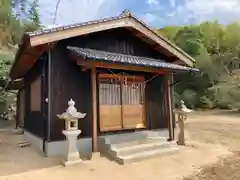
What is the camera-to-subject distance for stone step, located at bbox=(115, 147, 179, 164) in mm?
5912

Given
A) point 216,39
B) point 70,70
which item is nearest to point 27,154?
point 70,70

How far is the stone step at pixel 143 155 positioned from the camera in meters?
5.91

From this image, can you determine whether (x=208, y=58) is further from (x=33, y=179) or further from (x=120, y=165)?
(x=33, y=179)

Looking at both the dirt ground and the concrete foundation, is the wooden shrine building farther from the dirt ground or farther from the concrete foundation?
the dirt ground

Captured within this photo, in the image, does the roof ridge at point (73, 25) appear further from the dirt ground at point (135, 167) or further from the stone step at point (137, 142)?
the stone step at point (137, 142)

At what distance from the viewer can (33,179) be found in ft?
15.6

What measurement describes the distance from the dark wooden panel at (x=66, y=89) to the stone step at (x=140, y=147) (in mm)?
1155

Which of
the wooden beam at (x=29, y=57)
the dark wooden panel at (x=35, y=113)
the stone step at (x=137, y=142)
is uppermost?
the wooden beam at (x=29, y=57)

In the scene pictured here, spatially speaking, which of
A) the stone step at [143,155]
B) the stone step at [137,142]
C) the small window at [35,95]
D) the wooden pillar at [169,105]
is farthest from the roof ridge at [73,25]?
the stone step at [143,155]

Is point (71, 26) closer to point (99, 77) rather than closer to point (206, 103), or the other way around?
point (99, 77)

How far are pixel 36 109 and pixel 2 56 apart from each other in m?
8.82

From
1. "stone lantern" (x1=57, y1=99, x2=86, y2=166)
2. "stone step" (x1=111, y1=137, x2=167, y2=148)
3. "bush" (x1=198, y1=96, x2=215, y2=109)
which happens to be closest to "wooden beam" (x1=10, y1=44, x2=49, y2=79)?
"stone lantern" (x1=57, y1=99, x2=86, y2=166)

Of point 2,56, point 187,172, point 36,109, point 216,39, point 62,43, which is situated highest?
point 216,39

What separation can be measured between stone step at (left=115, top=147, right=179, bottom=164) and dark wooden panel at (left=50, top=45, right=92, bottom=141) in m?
1.51
